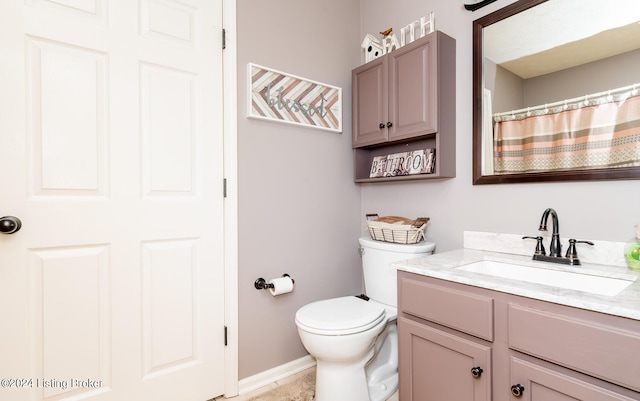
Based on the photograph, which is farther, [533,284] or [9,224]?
[9,224]

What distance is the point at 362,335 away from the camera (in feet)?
4.91

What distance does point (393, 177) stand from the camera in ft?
6.49

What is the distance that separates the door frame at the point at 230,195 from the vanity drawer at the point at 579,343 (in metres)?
1.27

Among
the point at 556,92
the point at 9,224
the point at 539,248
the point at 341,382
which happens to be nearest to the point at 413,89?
the point at 556,92

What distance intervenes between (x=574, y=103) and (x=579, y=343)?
100cm

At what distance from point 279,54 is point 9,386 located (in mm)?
1928

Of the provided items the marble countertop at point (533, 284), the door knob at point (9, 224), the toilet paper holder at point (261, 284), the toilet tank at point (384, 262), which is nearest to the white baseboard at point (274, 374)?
the toilet paper holder at point (261, 284)

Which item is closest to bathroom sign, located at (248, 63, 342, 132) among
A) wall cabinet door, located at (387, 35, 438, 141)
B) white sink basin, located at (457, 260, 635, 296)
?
wall cabinet door, located at (387, 35, 438, 141)

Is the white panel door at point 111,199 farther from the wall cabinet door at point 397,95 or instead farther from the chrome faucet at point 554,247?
the chrome faucet at point 554,247

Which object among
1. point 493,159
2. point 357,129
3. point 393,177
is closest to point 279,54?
point 357,129

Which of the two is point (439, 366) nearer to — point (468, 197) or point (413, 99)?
point (468, 197)

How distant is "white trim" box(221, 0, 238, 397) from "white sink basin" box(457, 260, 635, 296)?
112 cm

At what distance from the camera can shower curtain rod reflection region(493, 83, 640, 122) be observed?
1245mm

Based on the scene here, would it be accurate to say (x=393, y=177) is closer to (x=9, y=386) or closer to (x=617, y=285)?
(x=617, y=285)
